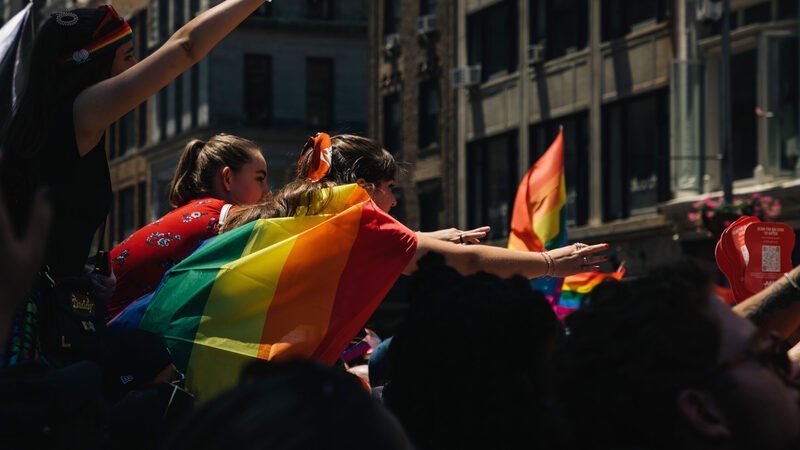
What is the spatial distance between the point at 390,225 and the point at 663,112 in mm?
20554

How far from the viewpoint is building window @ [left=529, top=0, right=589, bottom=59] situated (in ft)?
86.2

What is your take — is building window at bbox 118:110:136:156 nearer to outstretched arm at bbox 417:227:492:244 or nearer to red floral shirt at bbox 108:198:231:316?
red floral shirt at bbox 108:198:231:316

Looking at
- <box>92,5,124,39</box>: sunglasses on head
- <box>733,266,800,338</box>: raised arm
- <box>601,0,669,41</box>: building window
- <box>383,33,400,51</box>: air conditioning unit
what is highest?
<box>383,33,400,51</box>: air conditioning unit

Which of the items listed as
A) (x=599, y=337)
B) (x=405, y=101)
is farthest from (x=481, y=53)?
(x=599, y=337)

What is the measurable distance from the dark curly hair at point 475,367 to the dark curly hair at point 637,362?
0.06 metres

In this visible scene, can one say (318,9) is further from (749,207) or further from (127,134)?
(749,207)

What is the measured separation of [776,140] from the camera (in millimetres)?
21172

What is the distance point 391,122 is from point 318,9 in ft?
21.9

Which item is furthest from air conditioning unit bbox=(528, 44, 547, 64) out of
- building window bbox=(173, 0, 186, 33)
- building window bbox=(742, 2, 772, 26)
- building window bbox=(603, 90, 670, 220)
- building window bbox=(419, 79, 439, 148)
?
building window bbox=(173, 0, 186, 33)

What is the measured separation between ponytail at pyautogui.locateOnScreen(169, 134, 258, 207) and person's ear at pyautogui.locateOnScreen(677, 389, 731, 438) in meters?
3.05

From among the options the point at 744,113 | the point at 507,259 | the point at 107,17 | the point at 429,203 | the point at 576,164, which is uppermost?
the point at 744,113

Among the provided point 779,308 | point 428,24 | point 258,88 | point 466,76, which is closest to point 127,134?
point 258,88

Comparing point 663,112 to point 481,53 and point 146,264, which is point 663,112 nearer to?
point 481,53

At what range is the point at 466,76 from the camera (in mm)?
29547
